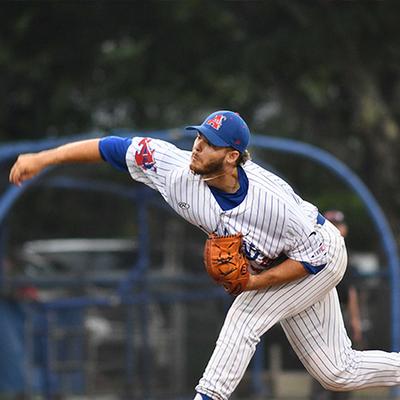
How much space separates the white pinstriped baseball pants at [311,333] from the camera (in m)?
6.84

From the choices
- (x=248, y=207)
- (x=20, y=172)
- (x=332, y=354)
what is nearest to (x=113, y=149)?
(x=20, y=172)

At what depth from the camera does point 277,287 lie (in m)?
7.00

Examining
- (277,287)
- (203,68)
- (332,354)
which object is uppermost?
(203,68)

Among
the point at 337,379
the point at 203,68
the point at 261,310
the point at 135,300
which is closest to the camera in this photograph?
the point at 261,310

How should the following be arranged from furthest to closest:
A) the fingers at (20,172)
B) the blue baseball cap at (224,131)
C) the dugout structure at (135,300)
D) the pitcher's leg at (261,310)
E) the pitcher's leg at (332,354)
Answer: the dugout structure at (135,300), the pitcher's leg at (332,354), the pitcher's leg at (261,310), the fingers at (20,172), the blue baseball cap at (224,131)

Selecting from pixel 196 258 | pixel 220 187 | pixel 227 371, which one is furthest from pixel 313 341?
pixel 196 258

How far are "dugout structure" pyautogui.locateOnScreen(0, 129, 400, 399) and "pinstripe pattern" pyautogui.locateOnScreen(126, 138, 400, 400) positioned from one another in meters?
5.13

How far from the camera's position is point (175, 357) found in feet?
44.3

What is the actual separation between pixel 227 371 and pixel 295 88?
1126 centimetres

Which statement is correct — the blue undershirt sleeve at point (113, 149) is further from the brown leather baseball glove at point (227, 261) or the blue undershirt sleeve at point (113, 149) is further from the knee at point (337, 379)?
the knee at point (337, 379)

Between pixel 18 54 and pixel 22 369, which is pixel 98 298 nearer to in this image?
pixel 22 369

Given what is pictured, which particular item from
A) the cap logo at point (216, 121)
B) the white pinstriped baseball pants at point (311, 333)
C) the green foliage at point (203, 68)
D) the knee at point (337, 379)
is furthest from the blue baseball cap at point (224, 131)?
the green foliage at point (203, 68)

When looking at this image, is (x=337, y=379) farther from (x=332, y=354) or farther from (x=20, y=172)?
(x=20, y=172)

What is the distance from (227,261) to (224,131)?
68cm
